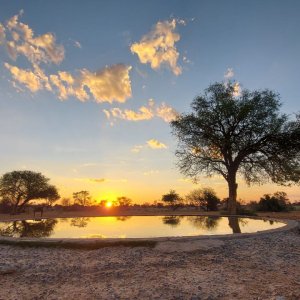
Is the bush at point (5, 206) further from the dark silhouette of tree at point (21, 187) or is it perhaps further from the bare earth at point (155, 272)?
the bare earth at point (155, 272)

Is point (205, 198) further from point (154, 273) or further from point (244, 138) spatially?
point (154, 273)

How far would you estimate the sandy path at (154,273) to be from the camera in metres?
5.30

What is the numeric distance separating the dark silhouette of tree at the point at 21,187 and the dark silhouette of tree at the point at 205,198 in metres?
23.8

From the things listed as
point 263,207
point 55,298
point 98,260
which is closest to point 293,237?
point 98,260

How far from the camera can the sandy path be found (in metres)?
5.30

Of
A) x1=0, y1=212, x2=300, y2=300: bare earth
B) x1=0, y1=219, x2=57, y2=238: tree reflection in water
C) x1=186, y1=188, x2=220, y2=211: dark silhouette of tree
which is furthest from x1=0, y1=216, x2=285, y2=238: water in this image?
x1=186, y1=188, x2=220, y2=211: dark silhouette of tree

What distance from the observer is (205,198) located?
38.1 meters

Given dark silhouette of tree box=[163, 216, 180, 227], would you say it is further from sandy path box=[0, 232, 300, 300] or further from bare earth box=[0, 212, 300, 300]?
sandy path box=[0, 232, 300, 300]

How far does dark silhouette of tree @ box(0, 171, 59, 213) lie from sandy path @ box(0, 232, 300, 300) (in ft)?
128

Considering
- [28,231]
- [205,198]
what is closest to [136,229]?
[28,231]

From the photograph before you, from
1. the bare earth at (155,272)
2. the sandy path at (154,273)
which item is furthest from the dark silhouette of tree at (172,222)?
the sandy path at (154,273)

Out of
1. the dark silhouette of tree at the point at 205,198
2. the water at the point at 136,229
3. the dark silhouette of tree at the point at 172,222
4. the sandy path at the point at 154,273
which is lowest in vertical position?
the sandy path at the point at 154,273

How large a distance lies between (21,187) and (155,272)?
43.6m

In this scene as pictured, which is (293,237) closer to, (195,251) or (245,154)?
(195,251)
